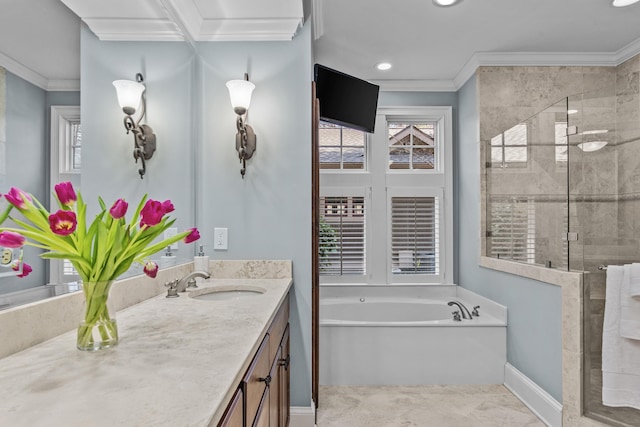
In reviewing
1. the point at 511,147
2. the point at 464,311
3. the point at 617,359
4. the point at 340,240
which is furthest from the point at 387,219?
the point at 617,359

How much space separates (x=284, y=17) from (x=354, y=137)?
5.95ft

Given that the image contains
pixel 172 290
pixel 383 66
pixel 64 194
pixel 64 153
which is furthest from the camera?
pixel 383 66

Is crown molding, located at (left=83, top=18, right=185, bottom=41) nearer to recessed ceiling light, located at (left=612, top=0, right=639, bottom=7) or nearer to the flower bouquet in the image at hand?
A: the flower bouquet

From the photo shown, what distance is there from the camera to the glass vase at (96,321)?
0.88 metres

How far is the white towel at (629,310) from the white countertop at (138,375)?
1916mm

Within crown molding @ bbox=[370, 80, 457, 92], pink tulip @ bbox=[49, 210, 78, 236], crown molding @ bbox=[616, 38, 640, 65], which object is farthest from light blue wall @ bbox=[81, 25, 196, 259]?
crown molding @ bbox=[616, 38, 640, 65]

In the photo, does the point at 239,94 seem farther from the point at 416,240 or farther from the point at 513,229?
the point at 416,240

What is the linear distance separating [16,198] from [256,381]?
Result: 30.6 inches

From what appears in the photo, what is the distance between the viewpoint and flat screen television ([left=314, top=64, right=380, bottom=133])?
9.12 feet

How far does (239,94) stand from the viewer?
1.97 meters

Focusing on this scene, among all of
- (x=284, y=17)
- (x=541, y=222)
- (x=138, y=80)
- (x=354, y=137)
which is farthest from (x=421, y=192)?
(x=138, y=80)

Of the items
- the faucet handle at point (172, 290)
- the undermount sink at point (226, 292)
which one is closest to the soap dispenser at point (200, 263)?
the undermount sink at point (226, 292)

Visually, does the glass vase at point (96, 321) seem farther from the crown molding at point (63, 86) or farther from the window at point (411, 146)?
the window at point (411, 146)

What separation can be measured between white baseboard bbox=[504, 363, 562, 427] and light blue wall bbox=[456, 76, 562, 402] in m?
0.04
